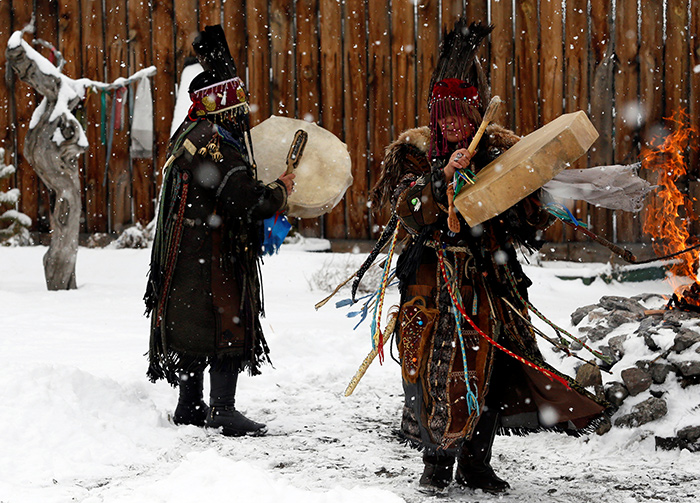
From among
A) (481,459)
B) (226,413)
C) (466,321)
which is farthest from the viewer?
(226,413)

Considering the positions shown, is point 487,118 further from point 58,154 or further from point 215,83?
point 58,154

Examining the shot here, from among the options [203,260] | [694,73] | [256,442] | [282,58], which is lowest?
[256,442]

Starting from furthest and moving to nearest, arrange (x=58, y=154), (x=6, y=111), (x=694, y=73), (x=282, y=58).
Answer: (x=6, y=111) < (x=282, y=58) < (x=694, y=73) < (x=58, y=154)

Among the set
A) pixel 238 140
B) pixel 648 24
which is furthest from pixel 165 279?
pixel 648 24

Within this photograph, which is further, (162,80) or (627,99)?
(162,80)

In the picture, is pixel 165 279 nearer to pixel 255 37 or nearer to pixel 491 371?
pixel 491 371

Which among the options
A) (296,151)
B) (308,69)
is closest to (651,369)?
(296,151)

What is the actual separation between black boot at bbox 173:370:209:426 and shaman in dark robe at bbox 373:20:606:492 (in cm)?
126

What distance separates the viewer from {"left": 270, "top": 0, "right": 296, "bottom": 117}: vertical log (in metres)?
7.80

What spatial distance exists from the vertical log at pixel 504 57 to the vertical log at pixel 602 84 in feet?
2.58

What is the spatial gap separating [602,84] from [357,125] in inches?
97.9

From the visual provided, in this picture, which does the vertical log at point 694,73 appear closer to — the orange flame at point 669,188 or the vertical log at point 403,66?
the orange flame at point 669,188

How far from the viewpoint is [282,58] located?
25.7 ft

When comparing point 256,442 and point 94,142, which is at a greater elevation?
point 94,142
